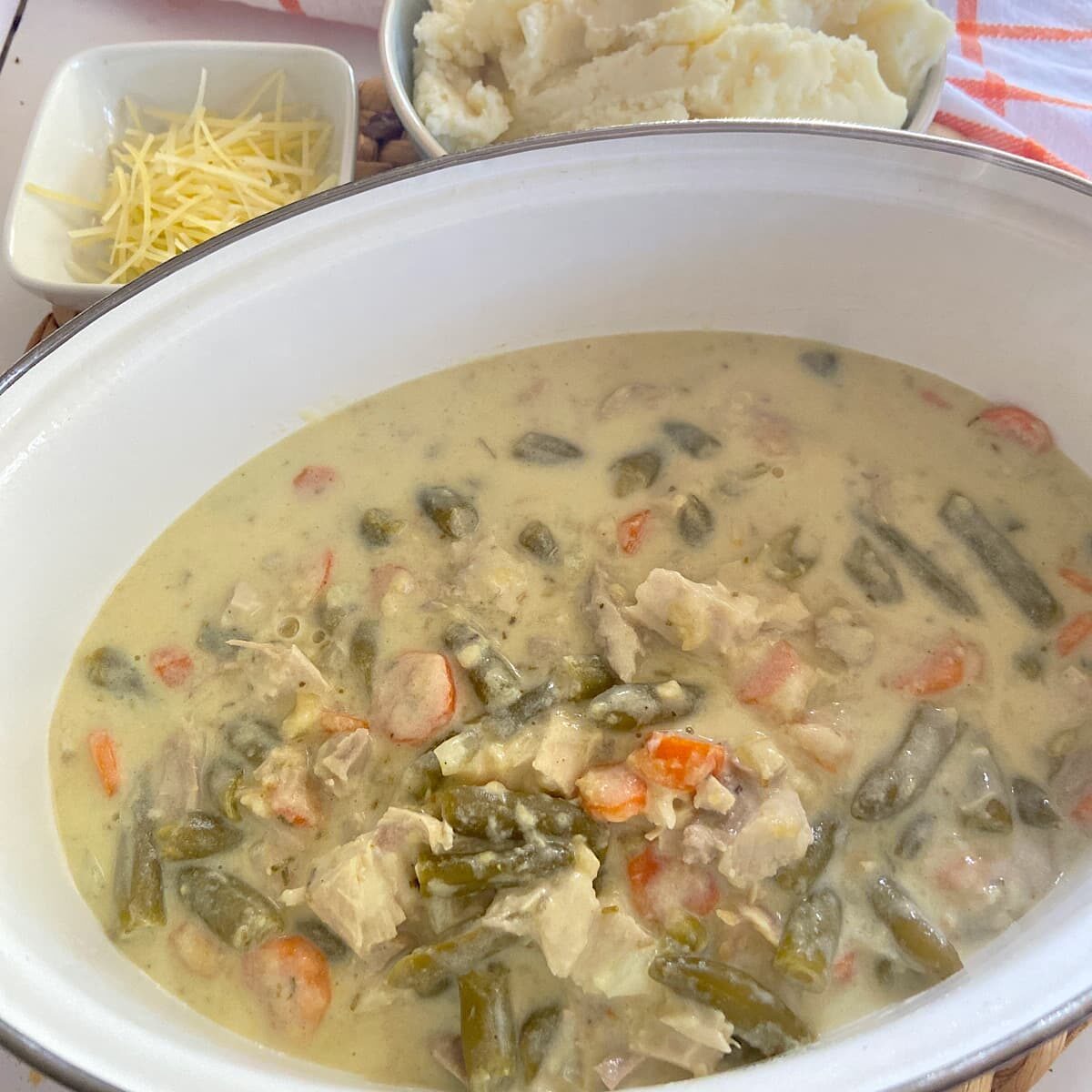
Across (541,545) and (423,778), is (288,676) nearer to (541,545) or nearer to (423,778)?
(423,778)

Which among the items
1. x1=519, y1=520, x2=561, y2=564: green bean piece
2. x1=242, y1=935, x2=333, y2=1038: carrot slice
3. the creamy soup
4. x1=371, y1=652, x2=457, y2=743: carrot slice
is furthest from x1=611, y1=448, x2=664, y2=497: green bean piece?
x1=242, y1=935, x2=333, y2=1038: carrot slice

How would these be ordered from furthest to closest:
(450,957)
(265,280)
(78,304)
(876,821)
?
(78,304) < (265,280) < (876,821) < (450,957)

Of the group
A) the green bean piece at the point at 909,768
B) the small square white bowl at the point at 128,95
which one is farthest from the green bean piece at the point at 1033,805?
the small square white bowl at the point at 128,95

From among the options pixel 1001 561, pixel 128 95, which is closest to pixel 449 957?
pixel 1001 561

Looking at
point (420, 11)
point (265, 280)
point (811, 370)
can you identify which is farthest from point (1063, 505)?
point (420, 11)

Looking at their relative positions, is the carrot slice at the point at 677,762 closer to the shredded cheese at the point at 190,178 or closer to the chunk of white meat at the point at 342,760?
the chunk of white meat at the point at 342,760

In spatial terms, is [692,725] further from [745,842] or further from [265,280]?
[265,280]
